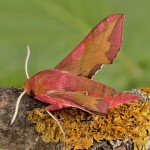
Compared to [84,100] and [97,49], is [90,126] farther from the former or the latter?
[97,49]

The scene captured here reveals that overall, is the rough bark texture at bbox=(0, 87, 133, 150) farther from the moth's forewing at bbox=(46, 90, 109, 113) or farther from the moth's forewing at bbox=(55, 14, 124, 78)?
the moth's forewing at bbox=(55, 14, 124, 78)

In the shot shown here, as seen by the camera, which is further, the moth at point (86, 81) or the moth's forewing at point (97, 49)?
the moth's forewing at point (97, 49)

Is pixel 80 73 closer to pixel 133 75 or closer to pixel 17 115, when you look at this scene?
pixel 17 115

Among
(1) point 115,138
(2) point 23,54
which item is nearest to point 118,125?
(1) point 115,138

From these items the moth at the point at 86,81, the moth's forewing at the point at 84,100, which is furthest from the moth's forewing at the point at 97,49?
the moth's forewing at the point at 84,100

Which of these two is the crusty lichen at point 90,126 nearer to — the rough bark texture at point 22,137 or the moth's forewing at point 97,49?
the rough bark texture at point 22,137

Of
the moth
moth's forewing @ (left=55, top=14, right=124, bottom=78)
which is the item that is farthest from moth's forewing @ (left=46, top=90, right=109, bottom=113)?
moth's forewing @ (left=55, top=14, right=124, bottom=78)
